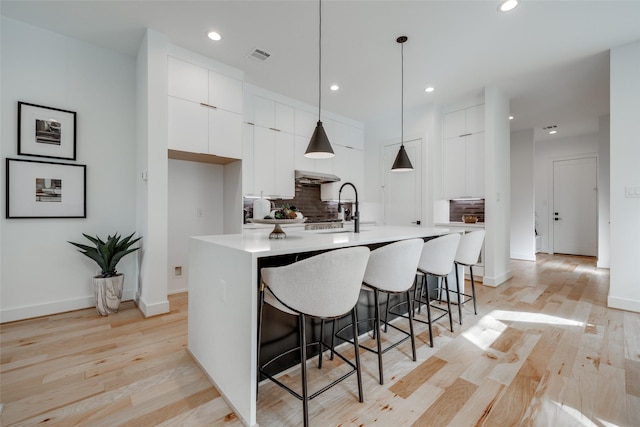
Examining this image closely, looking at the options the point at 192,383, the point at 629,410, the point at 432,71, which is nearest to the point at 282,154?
the point at 432,71

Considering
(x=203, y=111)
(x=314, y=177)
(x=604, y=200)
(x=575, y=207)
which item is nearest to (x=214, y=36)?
(x=203, y=111)

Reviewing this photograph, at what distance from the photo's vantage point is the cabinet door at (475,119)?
418cm

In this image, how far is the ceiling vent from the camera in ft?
10.2

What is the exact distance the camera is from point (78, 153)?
2.95 metres

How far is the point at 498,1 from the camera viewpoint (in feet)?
7.61

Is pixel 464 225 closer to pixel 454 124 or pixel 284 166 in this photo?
pixel 454 124

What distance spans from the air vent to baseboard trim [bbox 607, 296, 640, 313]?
459 cm

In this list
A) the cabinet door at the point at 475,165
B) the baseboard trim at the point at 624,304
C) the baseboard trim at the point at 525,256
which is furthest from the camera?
the baseboard trim at the point at 525,256

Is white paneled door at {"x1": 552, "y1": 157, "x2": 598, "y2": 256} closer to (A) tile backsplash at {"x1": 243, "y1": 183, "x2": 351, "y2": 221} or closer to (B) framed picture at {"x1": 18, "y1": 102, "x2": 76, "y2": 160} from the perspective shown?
(A) tile backsplash at {"x1": 243, "y1": 183, "x2": 351, "y2": 221}

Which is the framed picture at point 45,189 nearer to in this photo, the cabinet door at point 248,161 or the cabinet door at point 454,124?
the cabinet door at point 248,161

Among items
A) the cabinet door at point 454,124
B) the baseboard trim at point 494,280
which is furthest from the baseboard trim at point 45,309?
the cabinet door at point 454,124

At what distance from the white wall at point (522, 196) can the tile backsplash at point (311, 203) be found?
4.00 m

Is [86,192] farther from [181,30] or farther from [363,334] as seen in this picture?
[363,334]

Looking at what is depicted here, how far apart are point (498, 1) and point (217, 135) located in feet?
9.78
